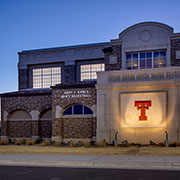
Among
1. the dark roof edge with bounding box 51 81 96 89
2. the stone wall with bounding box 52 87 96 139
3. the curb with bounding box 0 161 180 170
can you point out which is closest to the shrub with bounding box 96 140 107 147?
the stone wall with bounding box 52 87 96 139

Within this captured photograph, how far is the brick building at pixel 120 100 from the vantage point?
20.9 meters

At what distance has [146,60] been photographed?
26.2 meters

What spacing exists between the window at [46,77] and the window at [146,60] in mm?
12502

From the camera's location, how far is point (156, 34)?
25.9m

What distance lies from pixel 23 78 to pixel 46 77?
3513 millimetres

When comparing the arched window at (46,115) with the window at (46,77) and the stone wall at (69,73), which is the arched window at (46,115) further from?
the window at (46,77)

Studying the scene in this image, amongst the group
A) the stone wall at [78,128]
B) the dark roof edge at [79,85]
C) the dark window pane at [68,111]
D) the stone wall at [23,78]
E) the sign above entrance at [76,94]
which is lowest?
the stone wall at [78,128]

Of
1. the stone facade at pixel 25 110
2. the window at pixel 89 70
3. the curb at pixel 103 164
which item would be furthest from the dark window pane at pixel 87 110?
the window at pixel 89 70

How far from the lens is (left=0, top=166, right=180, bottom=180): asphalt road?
34.0 feet

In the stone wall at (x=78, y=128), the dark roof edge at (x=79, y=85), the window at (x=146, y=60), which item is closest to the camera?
the dark roof edge at (x=79, y=85)

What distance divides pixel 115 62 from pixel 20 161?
51.0 feet

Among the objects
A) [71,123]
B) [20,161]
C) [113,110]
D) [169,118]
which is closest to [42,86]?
[71,123]

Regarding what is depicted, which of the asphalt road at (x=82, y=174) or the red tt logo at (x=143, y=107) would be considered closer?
the asphalt road at (x=82, y=174)

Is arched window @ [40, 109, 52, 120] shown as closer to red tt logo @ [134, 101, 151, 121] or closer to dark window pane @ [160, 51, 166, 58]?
red tt logo @ [134, 101, 151, 121]
